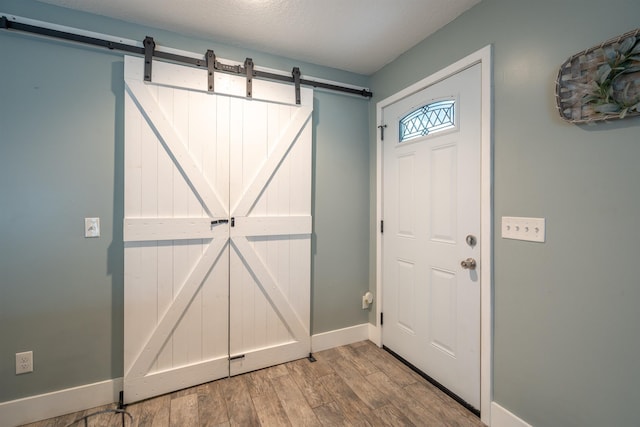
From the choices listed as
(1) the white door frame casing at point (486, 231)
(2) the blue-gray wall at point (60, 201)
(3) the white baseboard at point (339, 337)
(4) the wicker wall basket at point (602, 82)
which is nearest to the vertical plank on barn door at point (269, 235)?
(3) the white baseboard at point (339, 337)

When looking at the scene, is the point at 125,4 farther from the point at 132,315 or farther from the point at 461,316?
the point at 461,316

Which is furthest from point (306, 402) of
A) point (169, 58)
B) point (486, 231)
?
point (169, 58)

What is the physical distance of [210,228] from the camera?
2.07 m

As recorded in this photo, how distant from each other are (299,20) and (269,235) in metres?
1.57

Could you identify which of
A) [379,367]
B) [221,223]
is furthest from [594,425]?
[221,223]

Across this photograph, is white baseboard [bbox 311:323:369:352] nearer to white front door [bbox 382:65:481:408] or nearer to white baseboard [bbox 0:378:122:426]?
white front door [bbox 382:65:481:408]

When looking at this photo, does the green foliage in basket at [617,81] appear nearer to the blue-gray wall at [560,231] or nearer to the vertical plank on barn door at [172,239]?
the blue-gray wall at [560,231]

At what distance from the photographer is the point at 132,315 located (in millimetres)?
1877

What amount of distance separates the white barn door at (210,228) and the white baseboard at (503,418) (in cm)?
137

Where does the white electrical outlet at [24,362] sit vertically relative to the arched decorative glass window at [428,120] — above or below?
below

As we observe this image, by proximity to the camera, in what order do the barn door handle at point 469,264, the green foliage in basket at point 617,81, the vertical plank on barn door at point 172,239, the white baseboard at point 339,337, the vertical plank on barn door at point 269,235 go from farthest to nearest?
the white baseboard at point 339,337, the vertical plank on barn door at point 269,235, the vertical plank on barn door at point 172,239, the barn door handle at point 469,264, the green foliage in basket at point 617,81

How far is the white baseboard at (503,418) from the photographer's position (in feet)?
4.94

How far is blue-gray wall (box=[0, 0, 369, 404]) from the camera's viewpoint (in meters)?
1.67

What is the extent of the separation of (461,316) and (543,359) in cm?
47
